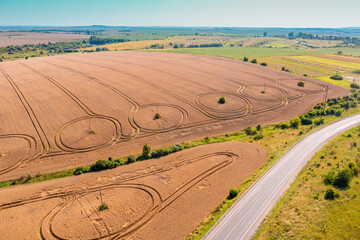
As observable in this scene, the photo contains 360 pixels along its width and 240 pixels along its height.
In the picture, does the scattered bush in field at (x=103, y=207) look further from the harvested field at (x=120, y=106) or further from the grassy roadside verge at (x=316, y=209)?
the grassy roadside verge at (x=316, y=209)

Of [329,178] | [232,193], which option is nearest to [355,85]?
[329,178]

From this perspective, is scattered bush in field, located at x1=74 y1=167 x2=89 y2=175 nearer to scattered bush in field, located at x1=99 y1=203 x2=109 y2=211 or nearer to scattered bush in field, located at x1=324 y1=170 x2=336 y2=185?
scattered bush in field, located at x1=99 y1=203 x2=109 y2=211

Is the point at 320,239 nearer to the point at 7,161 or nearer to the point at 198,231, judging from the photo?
the point at 198,231

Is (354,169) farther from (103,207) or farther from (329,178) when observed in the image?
(103,207)

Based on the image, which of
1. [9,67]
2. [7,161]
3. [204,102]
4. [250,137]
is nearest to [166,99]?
[204,102]

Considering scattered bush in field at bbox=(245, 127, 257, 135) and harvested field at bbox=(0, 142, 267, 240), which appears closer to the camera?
harvested field at bbox=(0, 142, 267, 240)

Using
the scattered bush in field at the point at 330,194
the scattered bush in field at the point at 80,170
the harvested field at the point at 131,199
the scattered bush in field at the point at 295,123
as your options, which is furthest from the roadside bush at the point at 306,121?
the scattered bush in field at the point at 80,170

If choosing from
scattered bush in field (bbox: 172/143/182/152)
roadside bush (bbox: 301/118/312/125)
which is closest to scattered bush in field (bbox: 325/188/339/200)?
scattered bush in field (bbox: 172/143/182/152)
